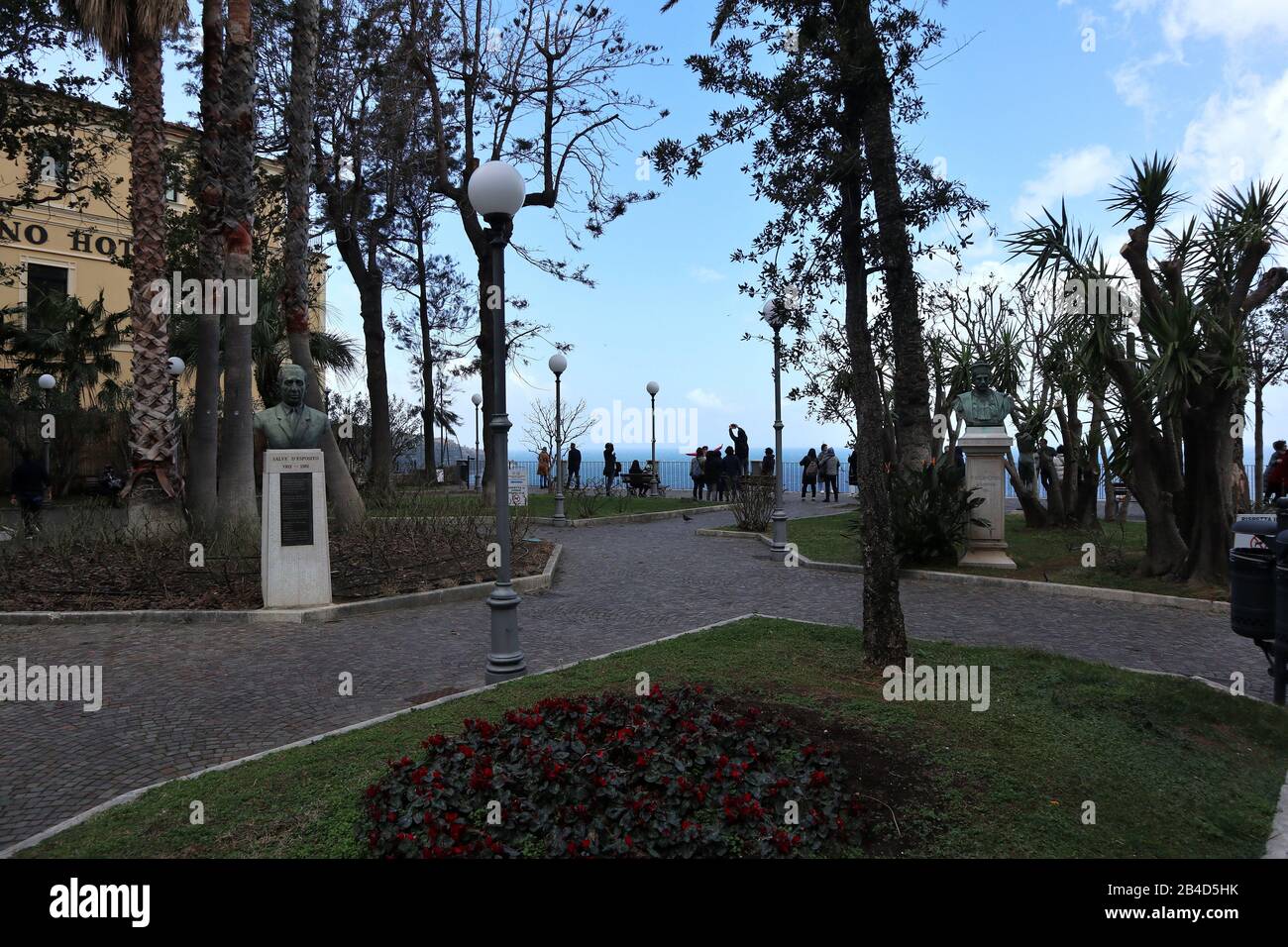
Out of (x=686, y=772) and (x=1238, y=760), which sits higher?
(x=686, y=772)

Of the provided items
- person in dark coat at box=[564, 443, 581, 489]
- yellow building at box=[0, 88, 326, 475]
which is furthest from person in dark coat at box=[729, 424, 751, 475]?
yellow building at box=[0, 88, 326, 475]

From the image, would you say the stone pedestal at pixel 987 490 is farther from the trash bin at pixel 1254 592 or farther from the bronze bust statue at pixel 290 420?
the bronze bust statue at pixel 290 420

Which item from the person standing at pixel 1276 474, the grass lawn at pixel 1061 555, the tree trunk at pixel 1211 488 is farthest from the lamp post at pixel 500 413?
the person standing at pixel 1276 474

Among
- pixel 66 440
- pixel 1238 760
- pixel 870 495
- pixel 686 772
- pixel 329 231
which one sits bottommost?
pixel 1238 760

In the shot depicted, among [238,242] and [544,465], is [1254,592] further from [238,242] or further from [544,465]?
[544,465]

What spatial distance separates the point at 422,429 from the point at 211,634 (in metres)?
26.7

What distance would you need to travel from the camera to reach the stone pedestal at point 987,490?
12438mm

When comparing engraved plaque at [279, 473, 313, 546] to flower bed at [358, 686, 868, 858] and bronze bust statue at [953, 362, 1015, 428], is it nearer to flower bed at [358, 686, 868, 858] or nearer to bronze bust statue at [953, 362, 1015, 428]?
flower bed at [358, 686, 868, 858]

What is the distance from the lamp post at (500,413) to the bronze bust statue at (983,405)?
864 centimetres

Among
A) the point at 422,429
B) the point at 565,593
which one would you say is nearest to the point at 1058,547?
the point at 565,593

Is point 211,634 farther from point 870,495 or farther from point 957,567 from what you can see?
point 957,567

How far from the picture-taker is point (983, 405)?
42.4 feet

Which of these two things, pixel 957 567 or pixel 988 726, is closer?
pixel 988 726
